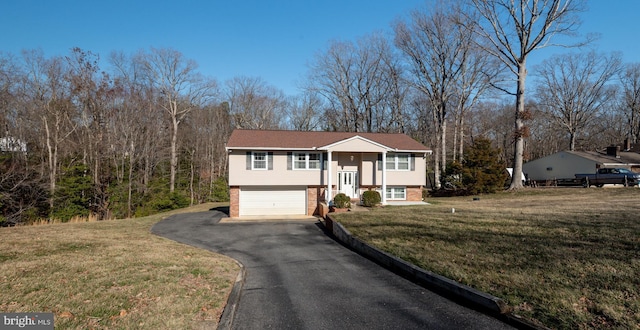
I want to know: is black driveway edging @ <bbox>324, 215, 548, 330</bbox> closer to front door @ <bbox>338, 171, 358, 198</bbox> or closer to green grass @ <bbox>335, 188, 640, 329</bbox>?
green grass @ <bbox>335, 188, 640, 329</bbox>

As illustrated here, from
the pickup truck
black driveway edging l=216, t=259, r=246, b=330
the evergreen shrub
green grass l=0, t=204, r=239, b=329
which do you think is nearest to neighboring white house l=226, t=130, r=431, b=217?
the evergreen shrub

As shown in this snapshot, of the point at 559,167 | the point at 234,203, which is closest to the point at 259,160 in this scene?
the point at 234,203

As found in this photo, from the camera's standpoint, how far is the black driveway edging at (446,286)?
4.72 m

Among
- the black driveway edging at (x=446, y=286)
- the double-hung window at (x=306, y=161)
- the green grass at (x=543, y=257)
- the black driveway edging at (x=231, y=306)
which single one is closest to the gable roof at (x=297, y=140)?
the double-hung window at (x=306, y=161)

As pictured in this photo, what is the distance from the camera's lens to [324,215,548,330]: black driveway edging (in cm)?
472

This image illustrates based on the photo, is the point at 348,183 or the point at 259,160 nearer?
the point at 259,160

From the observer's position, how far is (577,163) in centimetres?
3372

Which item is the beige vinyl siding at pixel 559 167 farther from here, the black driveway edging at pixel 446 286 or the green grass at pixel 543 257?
the black driveway edging at pixel 446 286

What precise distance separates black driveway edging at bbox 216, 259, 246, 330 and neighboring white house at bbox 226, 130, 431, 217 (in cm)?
1362

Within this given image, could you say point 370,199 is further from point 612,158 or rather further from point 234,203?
point 612,158

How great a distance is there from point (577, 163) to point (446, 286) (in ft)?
122

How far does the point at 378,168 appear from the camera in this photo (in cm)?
2250

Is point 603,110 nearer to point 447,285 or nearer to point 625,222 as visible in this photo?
point 625,222

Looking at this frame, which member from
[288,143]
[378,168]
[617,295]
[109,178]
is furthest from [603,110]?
[109,178]
